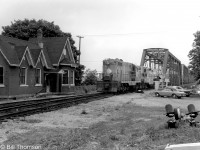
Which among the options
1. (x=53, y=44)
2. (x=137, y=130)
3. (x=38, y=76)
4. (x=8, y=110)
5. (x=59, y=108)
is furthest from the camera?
(x=53, y=44)

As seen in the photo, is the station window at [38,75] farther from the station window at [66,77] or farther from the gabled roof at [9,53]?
the station window at [66,77]

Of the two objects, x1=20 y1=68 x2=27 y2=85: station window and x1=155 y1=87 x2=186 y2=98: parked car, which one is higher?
x1=20 y1=68 x2=27 y2=85: station window

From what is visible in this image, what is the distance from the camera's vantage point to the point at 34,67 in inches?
1209

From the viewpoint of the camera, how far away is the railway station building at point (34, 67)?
26.6 m

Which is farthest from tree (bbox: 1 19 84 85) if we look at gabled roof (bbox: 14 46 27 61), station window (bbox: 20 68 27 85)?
gabled roof (bbox: 14 46 27 61)

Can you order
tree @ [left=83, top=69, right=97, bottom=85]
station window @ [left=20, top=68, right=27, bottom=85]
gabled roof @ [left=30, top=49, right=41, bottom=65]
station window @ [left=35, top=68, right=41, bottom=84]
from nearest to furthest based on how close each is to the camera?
station window @ [left=20, top=68, right=27, bottom=85] < gabled roof @ [left=30, top=49, right=41, bottom=65] < station window @ [left=35, top=68, right=41, bottom=84] < tree @ [left=83, top=69, right=97, bottom=85]

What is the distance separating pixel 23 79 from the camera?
29.5 m

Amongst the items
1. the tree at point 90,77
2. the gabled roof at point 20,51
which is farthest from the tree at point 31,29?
the gabled roof at point 20,51

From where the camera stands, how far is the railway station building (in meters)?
26.6

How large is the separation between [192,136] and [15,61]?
22.1 m

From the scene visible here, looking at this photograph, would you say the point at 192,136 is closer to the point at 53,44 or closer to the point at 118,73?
the point at 118,73

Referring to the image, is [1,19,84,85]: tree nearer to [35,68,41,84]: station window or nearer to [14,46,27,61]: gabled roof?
[35,68,41,84]: station window

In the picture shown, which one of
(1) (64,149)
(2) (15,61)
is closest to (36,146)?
(1) (64,149)

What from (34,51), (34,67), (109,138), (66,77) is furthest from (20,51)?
(109,138)
